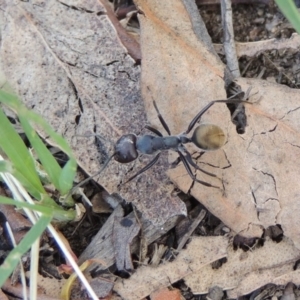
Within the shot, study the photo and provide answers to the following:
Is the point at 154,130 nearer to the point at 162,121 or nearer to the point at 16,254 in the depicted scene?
the point at 162,121

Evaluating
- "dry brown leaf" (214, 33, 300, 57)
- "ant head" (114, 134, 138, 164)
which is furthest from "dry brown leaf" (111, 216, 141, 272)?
"dry brown leaf" (214, 33, 300, 57)

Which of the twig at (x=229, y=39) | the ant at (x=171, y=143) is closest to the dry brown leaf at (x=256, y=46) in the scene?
the twig at (x=229, y=39)

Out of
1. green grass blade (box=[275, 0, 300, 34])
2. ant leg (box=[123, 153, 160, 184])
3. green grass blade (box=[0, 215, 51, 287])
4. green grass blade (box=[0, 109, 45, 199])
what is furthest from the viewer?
ant leg (box=[123, 153, 160, 184])

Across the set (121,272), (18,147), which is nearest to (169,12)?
(18,147)

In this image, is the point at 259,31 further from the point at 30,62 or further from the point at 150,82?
the point at 30,62

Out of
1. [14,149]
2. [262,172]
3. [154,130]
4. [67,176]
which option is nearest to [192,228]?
[262,172]

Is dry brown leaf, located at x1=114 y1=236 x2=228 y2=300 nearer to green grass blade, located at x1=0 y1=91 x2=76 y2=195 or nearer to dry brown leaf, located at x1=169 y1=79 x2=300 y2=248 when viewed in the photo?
dry brown leaf, located at x1=169 y1=79 x2=300 y2=248

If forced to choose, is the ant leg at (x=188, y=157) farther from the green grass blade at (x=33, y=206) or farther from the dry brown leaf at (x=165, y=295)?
the green grass blade at (x=33, y=206)
